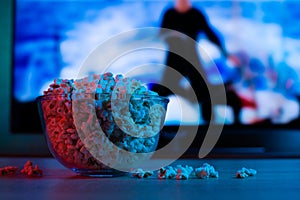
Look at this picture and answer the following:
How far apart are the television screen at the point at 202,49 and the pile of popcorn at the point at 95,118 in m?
1.04

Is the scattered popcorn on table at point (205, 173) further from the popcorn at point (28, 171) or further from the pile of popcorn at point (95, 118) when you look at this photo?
the popcorn at point (28, 171)

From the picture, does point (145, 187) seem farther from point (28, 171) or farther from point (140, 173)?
point (28, 171)

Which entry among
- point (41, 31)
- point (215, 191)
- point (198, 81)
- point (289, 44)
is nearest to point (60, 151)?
point (215, 191)

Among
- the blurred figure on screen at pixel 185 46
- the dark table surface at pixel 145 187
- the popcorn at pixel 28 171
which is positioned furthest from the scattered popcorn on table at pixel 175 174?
the blurred figure on screen at pixel 185 46

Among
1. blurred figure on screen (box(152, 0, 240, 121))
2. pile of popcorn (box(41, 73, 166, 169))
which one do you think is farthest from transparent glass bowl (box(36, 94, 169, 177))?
blurred figure on screen (box(152, 0, 240, 121))

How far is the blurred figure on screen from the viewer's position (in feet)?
5.16

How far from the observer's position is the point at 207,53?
1.62 m

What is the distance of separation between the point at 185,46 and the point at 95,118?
1.14 m

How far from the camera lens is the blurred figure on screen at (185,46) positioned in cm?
157

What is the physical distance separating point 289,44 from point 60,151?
4.45 feet

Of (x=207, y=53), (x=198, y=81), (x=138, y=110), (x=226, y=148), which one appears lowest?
(x=226, y=148)

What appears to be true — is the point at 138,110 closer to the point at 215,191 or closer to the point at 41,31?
the point at 215,191

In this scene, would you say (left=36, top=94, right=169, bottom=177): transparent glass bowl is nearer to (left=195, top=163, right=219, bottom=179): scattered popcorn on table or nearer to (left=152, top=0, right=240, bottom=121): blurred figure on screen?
(left=195, top=163, right=219, bottom=179): scattered popcorn on table

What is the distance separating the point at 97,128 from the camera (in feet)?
1.65
